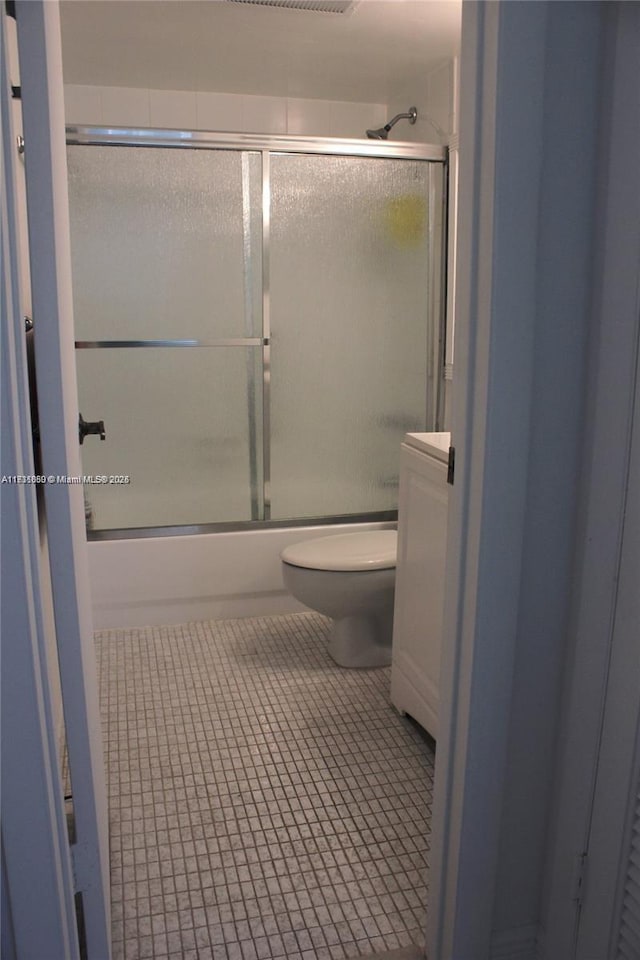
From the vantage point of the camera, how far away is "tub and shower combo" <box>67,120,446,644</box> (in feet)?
9.55

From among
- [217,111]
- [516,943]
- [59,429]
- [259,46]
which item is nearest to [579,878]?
[516,943]

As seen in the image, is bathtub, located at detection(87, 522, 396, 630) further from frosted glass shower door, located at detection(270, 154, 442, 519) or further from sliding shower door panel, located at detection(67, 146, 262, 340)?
sliding shower door panel, located at detection(67, 146, 262, 340)

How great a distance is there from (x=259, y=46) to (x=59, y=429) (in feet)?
7.57

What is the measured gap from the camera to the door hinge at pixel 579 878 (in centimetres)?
137

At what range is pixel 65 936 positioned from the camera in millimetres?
1310

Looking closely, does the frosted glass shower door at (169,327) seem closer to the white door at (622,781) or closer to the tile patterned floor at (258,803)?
the tile patterned floor at (258,803)

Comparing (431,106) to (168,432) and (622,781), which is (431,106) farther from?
(622,781)

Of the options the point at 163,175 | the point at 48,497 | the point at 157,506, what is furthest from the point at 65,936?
the point at 163,175

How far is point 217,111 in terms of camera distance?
362 cm

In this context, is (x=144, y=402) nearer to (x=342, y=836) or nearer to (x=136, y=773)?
(x=136, y=773)

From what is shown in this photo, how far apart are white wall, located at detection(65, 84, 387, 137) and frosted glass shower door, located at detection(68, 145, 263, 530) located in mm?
661

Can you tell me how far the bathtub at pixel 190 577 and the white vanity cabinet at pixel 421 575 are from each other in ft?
2.92

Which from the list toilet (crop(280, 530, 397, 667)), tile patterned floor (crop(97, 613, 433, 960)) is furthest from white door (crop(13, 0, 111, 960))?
toilet (crop(280, 530, 397, 667))

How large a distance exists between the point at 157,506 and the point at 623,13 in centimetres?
233
